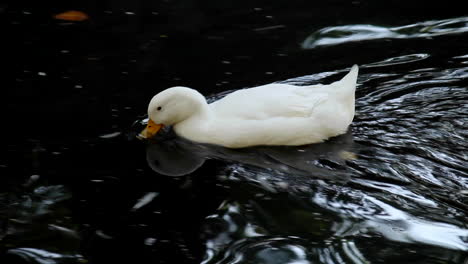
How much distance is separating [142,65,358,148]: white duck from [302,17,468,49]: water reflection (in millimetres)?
1586

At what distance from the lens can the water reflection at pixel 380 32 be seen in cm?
684

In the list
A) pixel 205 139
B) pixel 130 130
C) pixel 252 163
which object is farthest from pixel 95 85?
pixel 252 163

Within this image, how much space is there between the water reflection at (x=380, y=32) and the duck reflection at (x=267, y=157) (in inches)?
71.1

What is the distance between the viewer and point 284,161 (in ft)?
16.0

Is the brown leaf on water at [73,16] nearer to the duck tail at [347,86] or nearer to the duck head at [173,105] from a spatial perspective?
the duck head at [173,105]

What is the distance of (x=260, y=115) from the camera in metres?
5.00

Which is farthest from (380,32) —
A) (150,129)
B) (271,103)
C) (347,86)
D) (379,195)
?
(379,195)

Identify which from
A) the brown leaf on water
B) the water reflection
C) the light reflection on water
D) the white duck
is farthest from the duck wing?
the brown leaf on water

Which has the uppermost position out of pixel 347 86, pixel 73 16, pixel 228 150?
pixel 347 86

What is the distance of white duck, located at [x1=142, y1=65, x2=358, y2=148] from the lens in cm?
500

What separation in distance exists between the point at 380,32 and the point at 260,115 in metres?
2.36

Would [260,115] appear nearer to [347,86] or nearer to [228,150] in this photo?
[228,150]

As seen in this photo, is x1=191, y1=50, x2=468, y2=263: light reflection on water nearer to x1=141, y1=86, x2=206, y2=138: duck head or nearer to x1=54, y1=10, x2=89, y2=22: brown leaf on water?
x1=141, y1=86, x2=206, y2=138: duck head

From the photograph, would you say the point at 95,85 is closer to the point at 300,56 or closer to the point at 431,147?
the point at 300,56
